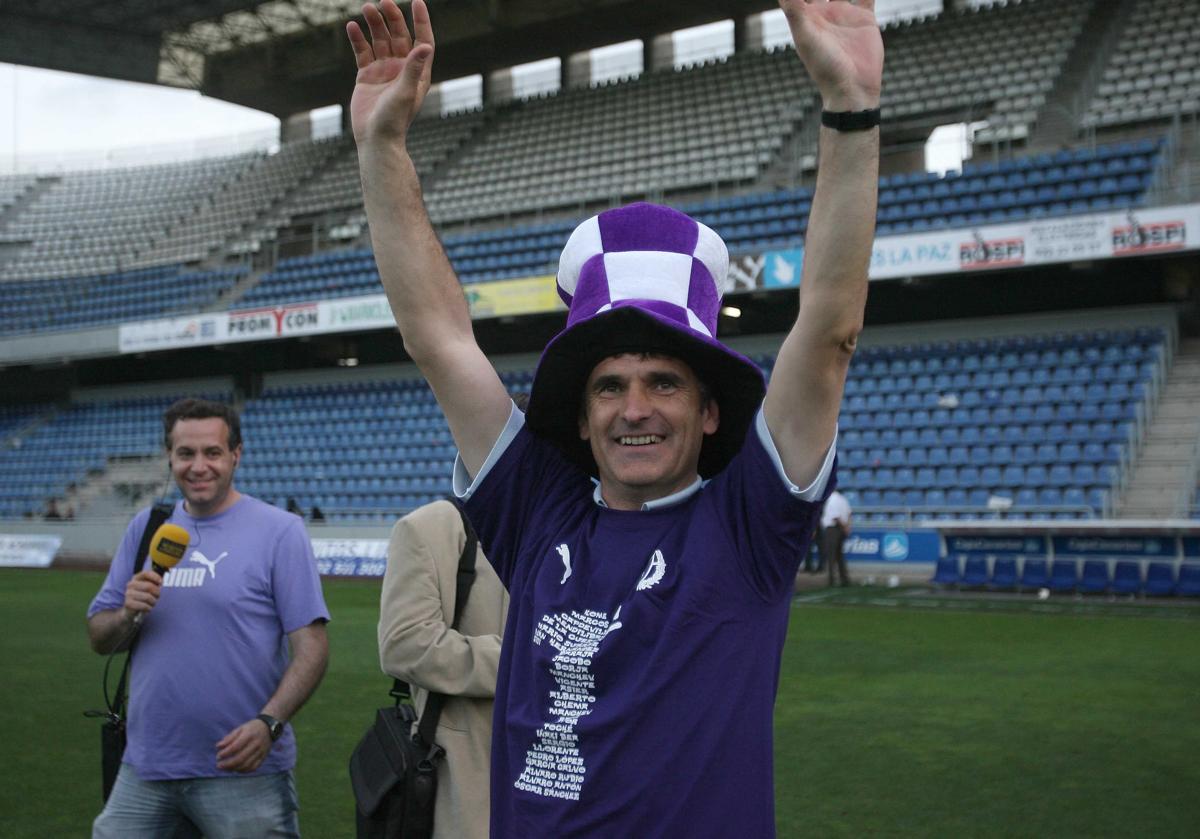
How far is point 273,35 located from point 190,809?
36093 millimetres

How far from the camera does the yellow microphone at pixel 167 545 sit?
3.63 metres

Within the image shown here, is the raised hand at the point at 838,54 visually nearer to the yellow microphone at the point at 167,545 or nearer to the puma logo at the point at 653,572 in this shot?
the puma logo at the point at 653,572

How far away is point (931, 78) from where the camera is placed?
2664 cm

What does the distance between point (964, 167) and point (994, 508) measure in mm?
8215

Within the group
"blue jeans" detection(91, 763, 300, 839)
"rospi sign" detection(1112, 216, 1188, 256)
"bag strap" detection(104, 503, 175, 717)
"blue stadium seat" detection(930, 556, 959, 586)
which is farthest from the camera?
"rospi sign" detection(1112, 216, 1188, 256)

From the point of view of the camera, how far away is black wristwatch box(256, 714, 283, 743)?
360cm

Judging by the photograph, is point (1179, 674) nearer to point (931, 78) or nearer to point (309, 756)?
point (309, 756)

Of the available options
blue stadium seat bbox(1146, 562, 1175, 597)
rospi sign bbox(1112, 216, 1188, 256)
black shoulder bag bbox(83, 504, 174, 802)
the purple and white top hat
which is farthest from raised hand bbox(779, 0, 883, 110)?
rospi sign bbox(1112, 216, 1188, 256)

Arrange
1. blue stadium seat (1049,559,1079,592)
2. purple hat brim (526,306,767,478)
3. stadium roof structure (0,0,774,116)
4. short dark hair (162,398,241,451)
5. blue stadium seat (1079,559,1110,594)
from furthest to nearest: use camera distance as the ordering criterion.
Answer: stadium roof structure (0,0,774,116), blue stadium seat (1049,559,1079,592), blue stadium seat (1079,559,1110,594), short dark hair (162,398,241,451), purple hat brim (526,306,767,478)

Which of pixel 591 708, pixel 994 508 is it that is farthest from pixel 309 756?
pixel 994 508

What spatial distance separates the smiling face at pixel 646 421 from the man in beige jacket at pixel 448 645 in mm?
1255

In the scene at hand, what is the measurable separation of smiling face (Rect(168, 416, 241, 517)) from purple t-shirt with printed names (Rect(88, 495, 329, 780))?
0.18 ft

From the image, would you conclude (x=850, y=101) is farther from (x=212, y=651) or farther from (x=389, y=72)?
(x=212, y=651)

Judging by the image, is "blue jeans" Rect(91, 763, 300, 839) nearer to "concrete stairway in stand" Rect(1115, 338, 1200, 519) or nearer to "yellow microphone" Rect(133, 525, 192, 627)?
"yellow microphone" Rect(133, 525, 192, 627)
